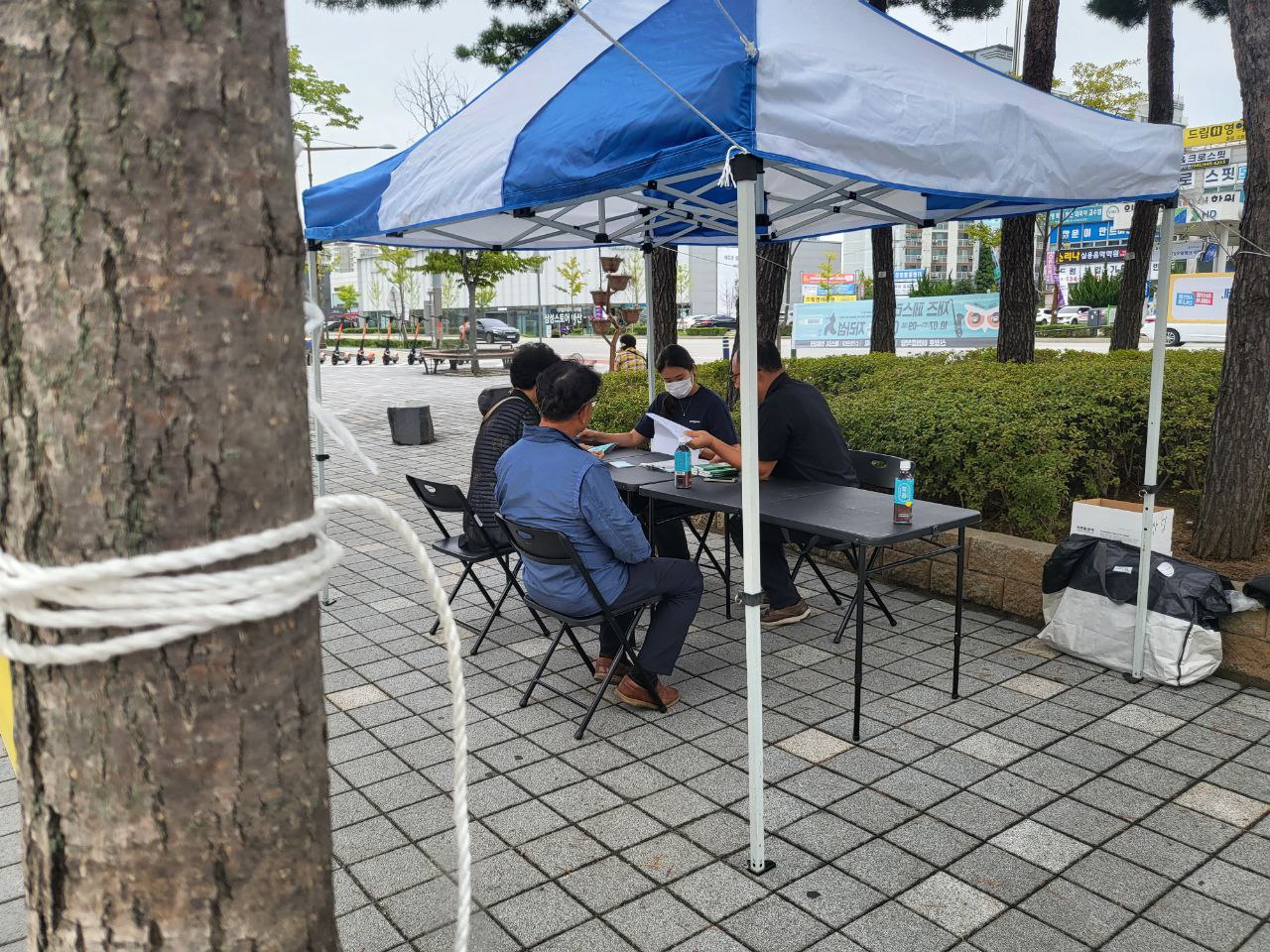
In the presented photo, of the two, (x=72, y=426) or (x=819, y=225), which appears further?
(x=819, y=225)

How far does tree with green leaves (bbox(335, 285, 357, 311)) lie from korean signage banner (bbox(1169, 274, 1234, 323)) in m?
52.7

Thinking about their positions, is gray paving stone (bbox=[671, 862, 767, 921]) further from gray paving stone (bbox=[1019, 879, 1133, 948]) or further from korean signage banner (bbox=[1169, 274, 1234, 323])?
korean signage banner (bbox=[1169, 274, 1234, 323])

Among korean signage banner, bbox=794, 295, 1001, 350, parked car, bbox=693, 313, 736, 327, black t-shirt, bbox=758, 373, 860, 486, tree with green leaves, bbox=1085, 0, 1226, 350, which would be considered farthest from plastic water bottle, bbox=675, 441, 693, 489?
parked car, bbox=693, 313, 736, 327

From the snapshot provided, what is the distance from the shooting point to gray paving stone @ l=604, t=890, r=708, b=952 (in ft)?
8.49

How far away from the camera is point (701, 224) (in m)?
6.07

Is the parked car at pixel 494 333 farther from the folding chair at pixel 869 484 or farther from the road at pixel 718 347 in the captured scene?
the folding chair at pixel 869 484

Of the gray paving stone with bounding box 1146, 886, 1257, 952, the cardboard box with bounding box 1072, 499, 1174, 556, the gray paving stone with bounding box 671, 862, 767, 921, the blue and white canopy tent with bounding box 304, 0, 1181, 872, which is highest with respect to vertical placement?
the blue and white canopy tent with bounding box 304, 0, 1181, 872

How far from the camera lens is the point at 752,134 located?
2.62 m

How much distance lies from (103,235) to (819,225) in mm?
5821

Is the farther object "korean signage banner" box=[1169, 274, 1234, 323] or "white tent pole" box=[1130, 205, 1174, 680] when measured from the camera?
"korean signage banner" box=[1169, 274, 1234, 323]

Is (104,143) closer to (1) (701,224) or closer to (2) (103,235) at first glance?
(2) (103,235)

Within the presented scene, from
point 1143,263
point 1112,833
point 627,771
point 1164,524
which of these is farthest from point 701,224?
point 1143,263

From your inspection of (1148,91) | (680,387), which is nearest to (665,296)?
(1148,91)

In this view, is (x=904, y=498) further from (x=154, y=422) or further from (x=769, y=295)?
(x=769, y=295)
